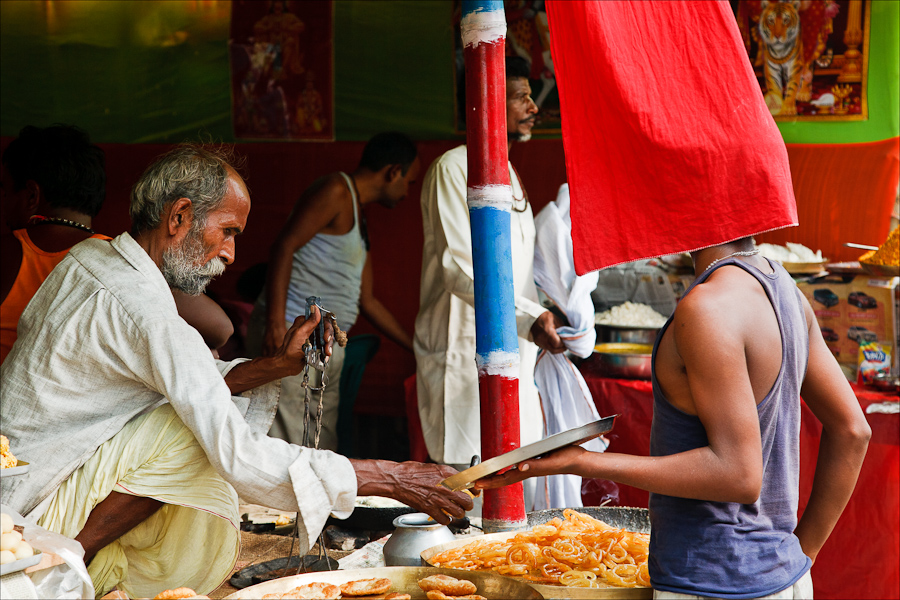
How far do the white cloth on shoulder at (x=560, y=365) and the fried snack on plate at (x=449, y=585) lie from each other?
172 centimetres

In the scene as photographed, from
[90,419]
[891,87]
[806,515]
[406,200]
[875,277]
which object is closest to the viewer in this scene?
[806,515]

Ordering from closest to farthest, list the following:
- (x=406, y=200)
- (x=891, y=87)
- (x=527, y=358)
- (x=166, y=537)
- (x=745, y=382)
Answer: (x=745, y=382)
(x=166, y=537)
(x=527, y=358)
(x=891, y=87)
(x=406, y=200)

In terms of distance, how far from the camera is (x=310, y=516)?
1.95m

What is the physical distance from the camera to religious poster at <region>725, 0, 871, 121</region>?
14.4 feet

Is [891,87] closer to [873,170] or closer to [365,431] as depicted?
[873,170]

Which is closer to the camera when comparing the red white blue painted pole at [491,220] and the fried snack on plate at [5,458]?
the fried snack on plate at [5,458]

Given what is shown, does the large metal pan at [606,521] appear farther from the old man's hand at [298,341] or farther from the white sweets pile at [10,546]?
the white sweets pile at [10,546]

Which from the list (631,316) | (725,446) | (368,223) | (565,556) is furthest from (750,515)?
(368,223)

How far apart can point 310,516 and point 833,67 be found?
386 cm

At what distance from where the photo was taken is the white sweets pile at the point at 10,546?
142cm

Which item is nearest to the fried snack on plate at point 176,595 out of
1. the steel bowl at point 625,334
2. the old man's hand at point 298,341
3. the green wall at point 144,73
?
the old man's hand at point 298,341

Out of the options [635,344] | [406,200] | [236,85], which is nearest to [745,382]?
[635,344]

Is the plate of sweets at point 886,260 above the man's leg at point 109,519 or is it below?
above

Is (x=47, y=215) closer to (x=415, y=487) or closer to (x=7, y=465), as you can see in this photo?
(x=7, y=465)
